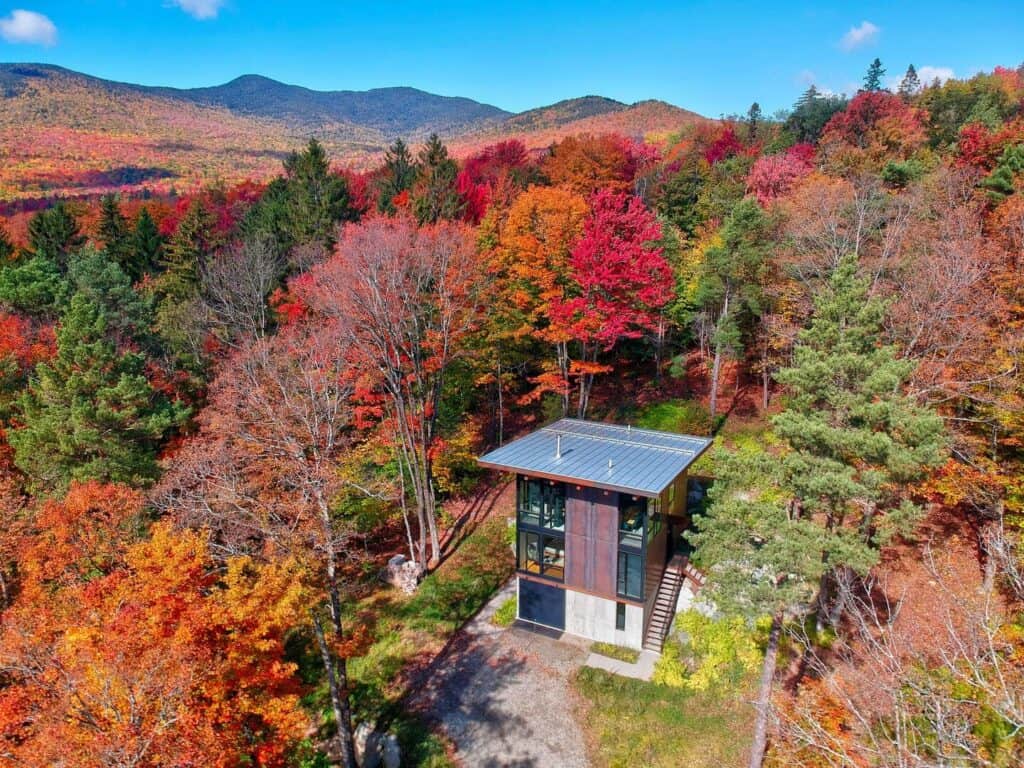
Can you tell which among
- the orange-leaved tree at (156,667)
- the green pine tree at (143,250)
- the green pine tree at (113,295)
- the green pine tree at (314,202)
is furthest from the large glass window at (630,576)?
the green pine tree at (143,250)

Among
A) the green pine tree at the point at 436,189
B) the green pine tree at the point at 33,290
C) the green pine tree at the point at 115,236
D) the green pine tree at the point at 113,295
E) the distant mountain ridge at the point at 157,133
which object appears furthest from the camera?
the distant mountain ridge at the point at 157,133

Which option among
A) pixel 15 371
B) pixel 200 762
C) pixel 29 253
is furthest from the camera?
pixel 29 253

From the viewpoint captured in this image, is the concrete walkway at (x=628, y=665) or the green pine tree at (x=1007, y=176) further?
the green pine tree at (x=1007, y=176)

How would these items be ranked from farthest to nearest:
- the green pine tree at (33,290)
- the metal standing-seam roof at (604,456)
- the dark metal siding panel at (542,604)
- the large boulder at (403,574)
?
the green pine tree at (33,290) < the large boulder at (403,574) < the dark metal siding panel at (542,604) < the metal standing-seam roof at (604,456)

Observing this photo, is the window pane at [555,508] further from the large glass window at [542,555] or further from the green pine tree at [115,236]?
the green pine tree at [115,236]

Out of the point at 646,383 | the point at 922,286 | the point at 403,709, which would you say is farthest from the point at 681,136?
the point at 403,709

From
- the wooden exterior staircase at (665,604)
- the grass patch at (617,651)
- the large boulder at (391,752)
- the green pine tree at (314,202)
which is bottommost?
the large boulder at (391,752)

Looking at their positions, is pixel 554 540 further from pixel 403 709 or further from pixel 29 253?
pixel 29 253

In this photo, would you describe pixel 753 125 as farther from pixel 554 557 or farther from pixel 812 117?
pixel 554 557

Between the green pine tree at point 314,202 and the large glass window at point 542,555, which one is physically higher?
the green pine tree at point 314,202
